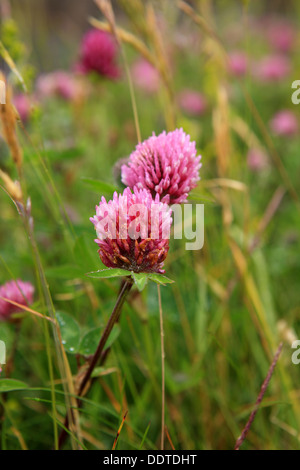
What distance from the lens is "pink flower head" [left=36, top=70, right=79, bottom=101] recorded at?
1794 mm

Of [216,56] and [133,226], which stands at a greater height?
[216,56]

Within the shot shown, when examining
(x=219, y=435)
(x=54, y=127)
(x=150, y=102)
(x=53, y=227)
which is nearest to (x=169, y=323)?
(x=219, y=435)

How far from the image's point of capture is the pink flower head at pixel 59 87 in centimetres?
179

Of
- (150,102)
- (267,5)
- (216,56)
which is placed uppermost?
(267,5)

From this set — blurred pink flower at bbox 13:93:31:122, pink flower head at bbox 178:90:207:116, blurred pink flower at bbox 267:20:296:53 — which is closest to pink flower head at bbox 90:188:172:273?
blurred pink flower at bbox 13:93:31:122

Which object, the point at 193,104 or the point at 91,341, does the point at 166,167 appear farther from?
the point at 193,104

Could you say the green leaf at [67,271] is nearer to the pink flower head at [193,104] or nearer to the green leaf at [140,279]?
the green leaf at [140,279]

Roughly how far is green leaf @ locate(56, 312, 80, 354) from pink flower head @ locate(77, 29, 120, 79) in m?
0.96

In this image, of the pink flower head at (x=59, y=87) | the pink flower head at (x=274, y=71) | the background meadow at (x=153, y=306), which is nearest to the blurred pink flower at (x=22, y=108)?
the background meadow at (x=153, y=306)

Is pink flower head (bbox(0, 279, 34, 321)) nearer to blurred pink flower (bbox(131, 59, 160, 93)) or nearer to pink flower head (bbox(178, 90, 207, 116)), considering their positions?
pink flower head (bbox(178, 90, 207, 116))

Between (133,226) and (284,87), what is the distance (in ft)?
8.20

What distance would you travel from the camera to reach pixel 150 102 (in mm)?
2711

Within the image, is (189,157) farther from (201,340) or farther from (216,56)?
(216,56)

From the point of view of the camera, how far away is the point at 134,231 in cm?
48
